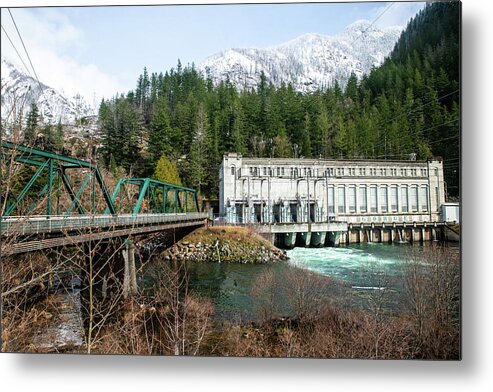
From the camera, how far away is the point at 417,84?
10.9 feet

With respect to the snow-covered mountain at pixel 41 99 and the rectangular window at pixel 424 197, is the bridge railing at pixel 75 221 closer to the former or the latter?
the snow-covered mountain at pixel 41 99

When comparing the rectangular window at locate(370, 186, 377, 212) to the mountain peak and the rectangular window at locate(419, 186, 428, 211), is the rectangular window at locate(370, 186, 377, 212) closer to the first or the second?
the rectangular window at locate(419, 186, 428, 211)

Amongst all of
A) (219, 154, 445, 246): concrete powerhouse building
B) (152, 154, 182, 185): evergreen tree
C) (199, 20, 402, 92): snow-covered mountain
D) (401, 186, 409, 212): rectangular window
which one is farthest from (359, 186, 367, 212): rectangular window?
(152, 154, 182, 185): evergreen tree

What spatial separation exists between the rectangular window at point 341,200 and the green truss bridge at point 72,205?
1.50 metres

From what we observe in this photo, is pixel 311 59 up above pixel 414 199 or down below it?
above

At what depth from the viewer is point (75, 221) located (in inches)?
130

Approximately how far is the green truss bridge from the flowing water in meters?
0.71

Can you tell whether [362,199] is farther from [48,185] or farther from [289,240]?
[48,185]

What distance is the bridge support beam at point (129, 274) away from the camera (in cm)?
348

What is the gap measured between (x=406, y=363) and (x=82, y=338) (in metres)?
2.91

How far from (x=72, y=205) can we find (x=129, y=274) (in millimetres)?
911

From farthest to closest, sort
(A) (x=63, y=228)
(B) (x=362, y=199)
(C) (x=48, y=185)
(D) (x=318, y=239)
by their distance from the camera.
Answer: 1. (B) (x=362, y=199)
2. (D) (x=318, y=239)
3. (C) (x=48, y=185)
4. (A) (x=63, y=228)

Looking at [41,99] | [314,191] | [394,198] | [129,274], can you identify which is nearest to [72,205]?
[129,274]

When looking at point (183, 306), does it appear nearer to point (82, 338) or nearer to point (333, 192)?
point (82, 338)
